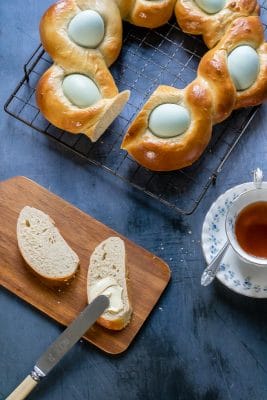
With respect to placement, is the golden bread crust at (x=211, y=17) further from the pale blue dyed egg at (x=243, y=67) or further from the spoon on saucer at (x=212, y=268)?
the spoon on saucer at (x=212, y=268)

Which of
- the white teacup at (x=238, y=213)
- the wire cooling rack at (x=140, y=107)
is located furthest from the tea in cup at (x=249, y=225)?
the wire cooling rack at (x=140, y=107)

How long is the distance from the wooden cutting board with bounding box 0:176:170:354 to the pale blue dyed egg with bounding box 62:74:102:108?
8.4 inches

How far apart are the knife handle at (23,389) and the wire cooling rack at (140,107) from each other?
47cm

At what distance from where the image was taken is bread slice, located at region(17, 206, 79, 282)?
1673 millimetres

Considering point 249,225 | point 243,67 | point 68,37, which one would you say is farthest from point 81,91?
point 249,225

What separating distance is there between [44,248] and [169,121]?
385 mm

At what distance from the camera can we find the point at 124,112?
1.81 metres

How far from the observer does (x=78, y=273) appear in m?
1.70

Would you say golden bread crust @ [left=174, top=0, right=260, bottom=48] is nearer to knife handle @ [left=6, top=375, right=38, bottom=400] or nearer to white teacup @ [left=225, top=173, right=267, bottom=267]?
white teacup @ [left=225, top=173, right=267, bottom=267]

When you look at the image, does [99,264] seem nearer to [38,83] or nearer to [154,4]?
[38,83]

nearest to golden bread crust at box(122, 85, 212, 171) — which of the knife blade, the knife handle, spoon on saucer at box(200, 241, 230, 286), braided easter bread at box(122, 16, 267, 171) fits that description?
braided easter bread at box(122, 16, 267, 171)

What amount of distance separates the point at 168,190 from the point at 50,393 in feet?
1.67

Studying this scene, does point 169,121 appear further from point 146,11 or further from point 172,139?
point 146,11

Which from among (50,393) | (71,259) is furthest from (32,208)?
(50,393)
